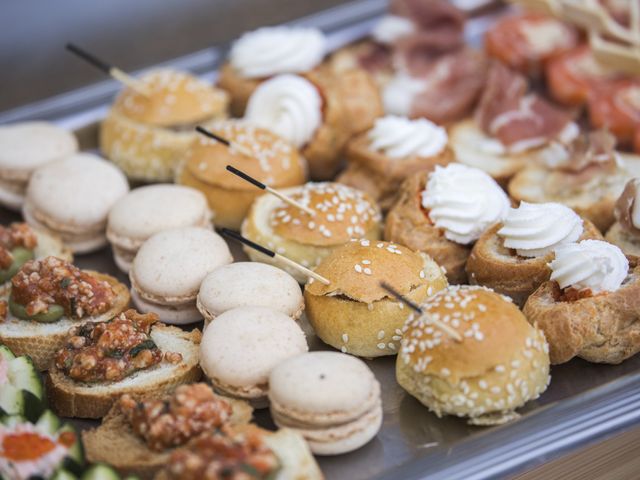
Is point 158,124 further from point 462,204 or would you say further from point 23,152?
point 462,204

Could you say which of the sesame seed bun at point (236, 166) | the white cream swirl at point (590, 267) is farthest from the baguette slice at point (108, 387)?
the white cream swirl at point (590, 267)

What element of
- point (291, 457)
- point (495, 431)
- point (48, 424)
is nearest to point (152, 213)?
point (48, 424)

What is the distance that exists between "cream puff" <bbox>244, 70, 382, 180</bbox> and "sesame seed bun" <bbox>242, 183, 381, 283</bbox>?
689 mm


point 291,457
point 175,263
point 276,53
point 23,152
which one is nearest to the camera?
point 291,457

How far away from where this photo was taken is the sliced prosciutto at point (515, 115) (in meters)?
4.71

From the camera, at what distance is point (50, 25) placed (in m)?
5.53

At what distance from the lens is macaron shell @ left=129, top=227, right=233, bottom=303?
361 cm

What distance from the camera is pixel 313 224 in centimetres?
390

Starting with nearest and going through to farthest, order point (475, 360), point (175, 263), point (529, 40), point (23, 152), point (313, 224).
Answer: point (475, 360), point (175, 263), point (313, 224), point (23, 152), point (529, 40)

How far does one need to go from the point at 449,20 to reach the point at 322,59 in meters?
0.87

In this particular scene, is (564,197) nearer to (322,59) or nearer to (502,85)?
(502,85)

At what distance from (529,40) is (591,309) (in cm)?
279

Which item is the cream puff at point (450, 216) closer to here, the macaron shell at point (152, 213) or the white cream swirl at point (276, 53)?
the macaron shell at point (152, 213)

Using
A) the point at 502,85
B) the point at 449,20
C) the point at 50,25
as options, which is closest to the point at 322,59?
the point at 449,20
